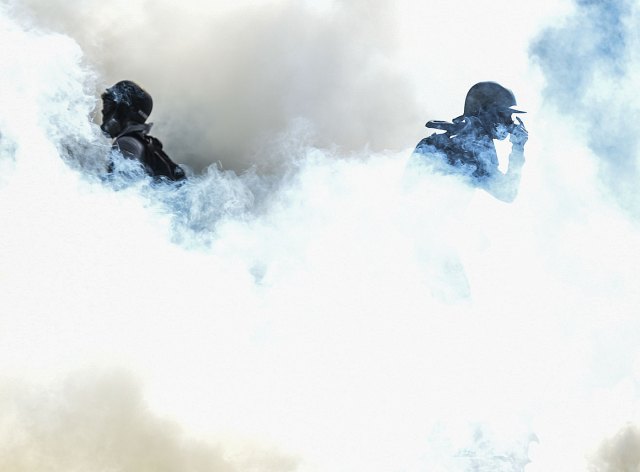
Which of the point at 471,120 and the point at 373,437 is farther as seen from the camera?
the point at 471,120

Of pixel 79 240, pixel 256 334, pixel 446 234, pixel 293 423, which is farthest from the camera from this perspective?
pixel 446 234

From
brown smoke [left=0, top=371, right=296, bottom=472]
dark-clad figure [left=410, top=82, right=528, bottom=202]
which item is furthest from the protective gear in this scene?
dark-clad figure [left=410, top=82, right=528, bottom=202]

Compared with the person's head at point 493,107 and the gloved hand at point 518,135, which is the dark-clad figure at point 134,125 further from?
the gloved hand at point 518,135

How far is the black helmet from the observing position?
920cm

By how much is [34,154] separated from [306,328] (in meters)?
3.14

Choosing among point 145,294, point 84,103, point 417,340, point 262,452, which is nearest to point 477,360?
point 417,340

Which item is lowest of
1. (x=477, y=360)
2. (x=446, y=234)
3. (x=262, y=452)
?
(x=262, y=452)

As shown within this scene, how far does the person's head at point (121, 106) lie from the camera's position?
28.2ft

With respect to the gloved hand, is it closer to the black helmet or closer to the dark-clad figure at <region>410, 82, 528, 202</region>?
the dark-clad figure at <region>410, 82, 528, 202</region>

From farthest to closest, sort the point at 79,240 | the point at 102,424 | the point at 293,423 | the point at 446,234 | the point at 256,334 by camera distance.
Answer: the point at 446,234, the point at 256,334, the point at 79,240, the point at 293,423, the point at 102,424

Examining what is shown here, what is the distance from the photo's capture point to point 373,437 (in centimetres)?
724

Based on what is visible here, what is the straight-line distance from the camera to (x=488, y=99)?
30.4 feet

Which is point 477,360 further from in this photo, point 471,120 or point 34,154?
point 34,154

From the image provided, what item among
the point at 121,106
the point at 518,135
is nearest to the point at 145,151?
the point at 121,106
